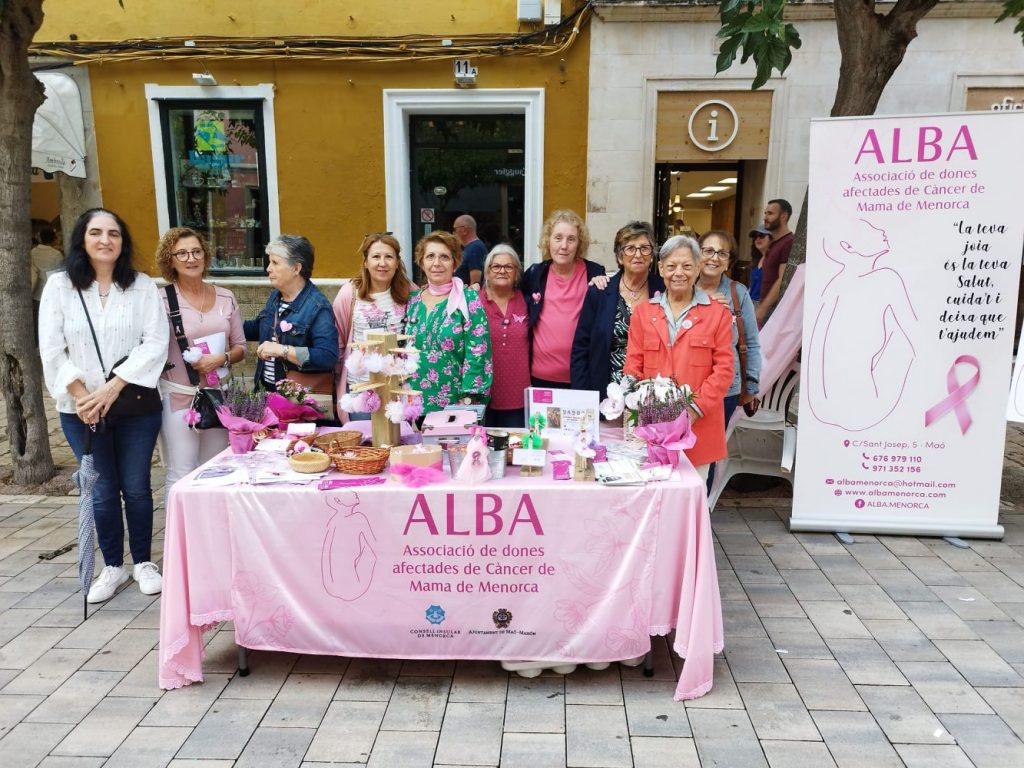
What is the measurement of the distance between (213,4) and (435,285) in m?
5.86

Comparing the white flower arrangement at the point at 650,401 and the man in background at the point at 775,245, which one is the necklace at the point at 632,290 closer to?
the white flower arrangement at the point at 650,401

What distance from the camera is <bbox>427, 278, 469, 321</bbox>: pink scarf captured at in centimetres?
354

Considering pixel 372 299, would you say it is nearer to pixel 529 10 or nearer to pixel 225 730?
pixel 225 730

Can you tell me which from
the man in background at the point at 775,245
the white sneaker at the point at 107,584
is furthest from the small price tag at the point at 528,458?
the man in background at the point at 775,245

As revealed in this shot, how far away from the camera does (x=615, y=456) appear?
2814 millimetres

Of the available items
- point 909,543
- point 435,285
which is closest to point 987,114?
point 909,543

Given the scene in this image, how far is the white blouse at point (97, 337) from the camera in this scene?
123 inches

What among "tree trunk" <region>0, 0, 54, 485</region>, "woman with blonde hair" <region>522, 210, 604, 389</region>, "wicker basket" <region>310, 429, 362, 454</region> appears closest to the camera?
"wicker basket" <region>310, 429, 362, 454</region>

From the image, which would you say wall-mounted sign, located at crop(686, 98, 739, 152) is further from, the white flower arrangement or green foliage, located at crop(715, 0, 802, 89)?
the white flower arrangement

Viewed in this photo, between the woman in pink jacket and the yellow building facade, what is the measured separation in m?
4.22

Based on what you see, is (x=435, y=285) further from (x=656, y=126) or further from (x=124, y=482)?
(x=656, y=126)

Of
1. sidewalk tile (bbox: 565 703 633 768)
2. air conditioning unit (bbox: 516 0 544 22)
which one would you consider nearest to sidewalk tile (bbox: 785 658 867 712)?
sidewalk tile (bbox: 565 703 633 768)

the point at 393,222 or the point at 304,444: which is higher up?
the point at 393,222

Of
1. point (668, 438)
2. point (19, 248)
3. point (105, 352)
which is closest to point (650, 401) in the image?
point (668, 438)
